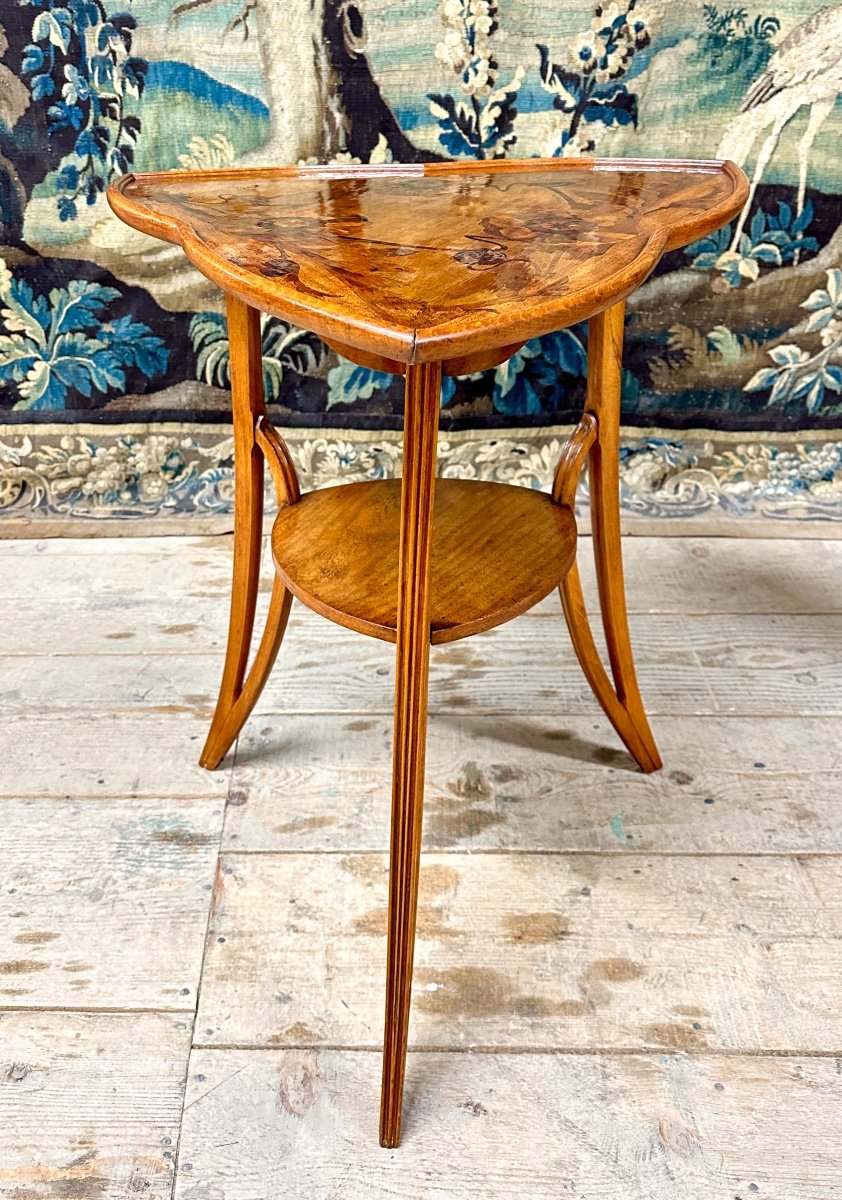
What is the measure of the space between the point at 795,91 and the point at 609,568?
1008mm

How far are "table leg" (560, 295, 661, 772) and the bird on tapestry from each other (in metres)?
0.76

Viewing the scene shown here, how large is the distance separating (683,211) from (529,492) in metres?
0.39

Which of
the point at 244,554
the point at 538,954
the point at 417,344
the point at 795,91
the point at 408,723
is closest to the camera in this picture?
the point at 417,344

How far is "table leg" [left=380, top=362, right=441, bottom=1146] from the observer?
808 millimetres

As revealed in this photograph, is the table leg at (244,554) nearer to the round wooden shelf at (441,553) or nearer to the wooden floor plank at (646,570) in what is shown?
the round wooden shelf at (441,553)

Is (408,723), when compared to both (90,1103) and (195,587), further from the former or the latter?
(195,587)

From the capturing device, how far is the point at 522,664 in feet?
5.19

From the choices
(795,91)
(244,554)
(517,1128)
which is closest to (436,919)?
(517,1128)

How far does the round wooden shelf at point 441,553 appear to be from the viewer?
3.37ft

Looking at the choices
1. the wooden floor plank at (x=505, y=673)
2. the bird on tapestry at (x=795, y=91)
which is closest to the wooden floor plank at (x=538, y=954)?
the wooden floor plank at (x=505, y=673)

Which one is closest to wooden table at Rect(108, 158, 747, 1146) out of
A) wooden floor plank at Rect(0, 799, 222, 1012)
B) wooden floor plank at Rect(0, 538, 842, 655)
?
wooden floor plank at Rect(0, 799, 222, 1012)

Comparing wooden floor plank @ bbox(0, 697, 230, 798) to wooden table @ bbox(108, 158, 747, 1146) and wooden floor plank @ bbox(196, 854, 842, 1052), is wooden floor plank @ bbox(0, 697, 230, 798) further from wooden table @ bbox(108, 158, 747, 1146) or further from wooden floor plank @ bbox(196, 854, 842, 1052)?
wooden floor plank @ bbox(196, 854, 842, 1052)

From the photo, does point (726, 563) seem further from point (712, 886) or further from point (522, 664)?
point (712, 886)

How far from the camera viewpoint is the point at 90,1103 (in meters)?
0.97
